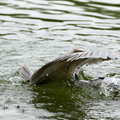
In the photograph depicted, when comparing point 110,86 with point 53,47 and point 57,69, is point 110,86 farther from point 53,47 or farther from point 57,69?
point 53,47

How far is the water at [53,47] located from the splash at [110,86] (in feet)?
0.23

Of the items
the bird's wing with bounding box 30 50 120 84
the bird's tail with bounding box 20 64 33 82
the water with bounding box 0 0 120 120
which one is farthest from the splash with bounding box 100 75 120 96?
the bird's tail with bounding box 20 64 33 82

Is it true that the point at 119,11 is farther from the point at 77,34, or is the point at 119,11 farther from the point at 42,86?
the point at 42,86

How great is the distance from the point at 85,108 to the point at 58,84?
2.66ft

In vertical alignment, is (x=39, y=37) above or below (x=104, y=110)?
above

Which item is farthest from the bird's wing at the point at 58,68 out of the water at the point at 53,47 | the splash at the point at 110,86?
the splash at the point at 110,86

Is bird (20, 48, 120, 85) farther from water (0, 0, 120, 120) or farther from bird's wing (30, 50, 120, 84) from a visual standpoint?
water (0, 0, 120, 120)

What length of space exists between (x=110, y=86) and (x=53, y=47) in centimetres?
285

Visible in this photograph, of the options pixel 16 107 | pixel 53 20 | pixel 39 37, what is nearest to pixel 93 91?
pixel 16 107

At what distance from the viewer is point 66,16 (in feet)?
32.4

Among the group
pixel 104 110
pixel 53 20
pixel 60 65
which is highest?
pixel 53 20

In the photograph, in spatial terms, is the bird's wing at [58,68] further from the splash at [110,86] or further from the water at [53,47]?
the splash at [110,86]

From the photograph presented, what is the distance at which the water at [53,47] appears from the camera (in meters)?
3.79

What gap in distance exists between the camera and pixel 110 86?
4.27 meters
